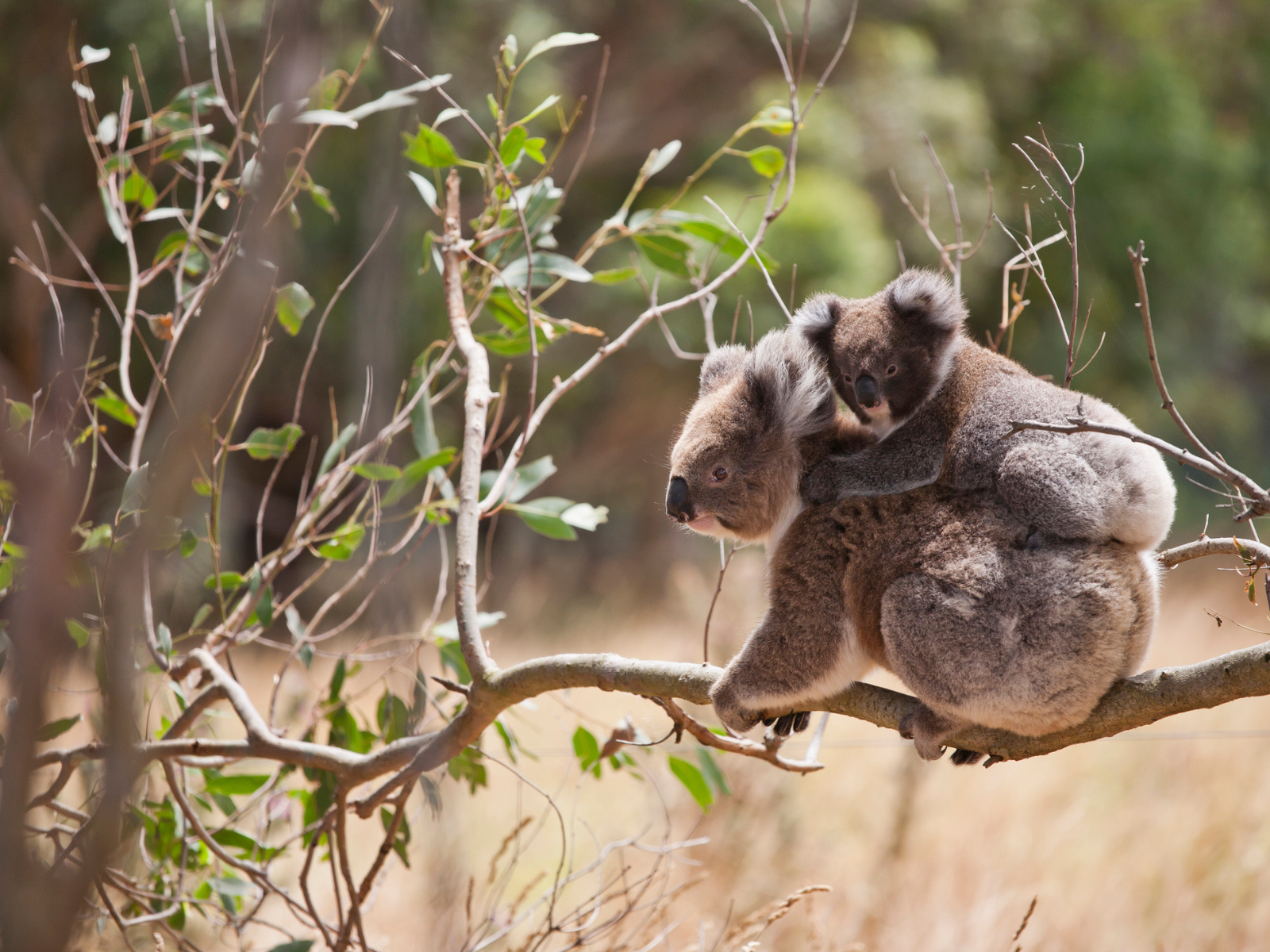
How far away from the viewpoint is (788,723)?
1.85 meters

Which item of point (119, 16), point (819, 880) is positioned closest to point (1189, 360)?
point (819, 880)

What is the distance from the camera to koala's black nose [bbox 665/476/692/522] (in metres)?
1.90

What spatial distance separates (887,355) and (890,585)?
1.84 feet

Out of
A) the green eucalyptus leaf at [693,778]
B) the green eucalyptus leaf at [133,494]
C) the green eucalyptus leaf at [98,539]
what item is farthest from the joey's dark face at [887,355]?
the green eucalyptus leaf at [98,539]

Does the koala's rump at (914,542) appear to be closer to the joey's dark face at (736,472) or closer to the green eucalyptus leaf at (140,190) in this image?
the joey's dark face at (736,472)

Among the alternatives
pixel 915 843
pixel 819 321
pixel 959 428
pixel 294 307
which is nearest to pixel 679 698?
pixel 959 428

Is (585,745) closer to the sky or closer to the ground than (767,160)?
closer to the ground

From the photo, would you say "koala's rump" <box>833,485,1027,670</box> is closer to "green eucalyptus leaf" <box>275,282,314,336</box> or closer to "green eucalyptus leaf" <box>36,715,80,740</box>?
"green eucalyptus leaf" <box>275,282,314,336</box>

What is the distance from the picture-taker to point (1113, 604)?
1.51 meters

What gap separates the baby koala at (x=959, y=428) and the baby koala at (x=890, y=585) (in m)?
0.04

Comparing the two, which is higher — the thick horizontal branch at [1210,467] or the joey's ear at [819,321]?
the thick horizontal branch at [1210,467]

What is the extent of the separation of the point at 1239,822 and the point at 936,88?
7074 millimetres

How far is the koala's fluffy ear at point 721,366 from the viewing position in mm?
2125

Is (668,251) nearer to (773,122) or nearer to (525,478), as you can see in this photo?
(773,122)
